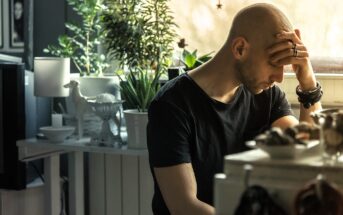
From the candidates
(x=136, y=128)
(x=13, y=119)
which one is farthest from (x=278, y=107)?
(x=13, y=119)

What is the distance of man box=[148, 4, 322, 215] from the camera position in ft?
5.18

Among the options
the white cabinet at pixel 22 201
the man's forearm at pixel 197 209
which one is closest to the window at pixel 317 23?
the white cabinet at pixel 22 201

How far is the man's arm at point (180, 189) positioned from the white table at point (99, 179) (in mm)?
1026

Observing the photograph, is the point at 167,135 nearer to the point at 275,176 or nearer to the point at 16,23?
the point at 275,176

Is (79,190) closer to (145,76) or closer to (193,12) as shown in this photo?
(145,76)

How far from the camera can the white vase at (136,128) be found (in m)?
2.45

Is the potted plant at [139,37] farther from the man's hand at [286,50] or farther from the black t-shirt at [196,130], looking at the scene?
the man's hand at [286,50]

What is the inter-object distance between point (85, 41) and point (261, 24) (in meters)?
1.56

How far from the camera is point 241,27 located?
1.65 metres

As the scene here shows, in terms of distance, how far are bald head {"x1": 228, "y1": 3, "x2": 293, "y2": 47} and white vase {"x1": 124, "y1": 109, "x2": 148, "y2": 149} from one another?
0.85 metres

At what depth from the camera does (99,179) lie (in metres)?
3.08

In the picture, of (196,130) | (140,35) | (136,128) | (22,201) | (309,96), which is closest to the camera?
(196,130)

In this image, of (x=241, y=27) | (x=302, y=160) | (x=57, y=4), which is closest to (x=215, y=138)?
(x=241, y=27)

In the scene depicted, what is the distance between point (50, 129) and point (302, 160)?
6.31 feet
